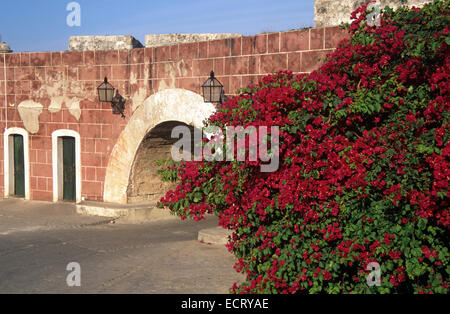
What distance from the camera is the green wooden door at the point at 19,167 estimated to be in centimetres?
1130

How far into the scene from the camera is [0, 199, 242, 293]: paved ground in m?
5.41

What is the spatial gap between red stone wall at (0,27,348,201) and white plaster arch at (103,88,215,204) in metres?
0.16

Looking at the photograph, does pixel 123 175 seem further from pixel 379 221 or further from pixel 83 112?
pixel 379 221

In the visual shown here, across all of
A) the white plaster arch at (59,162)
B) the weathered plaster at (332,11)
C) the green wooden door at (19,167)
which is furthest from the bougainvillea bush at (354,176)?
the green wooden door at (19,167)

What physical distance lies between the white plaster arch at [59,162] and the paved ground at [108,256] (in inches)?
31.2

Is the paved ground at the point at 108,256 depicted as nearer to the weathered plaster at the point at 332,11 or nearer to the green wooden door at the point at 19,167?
the green wooden door at the point at 19,167

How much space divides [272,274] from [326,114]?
4.91 feet

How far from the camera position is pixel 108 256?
6723mm

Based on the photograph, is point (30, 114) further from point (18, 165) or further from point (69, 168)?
point (69, 168)

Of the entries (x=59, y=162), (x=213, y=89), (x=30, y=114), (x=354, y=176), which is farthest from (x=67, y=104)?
(x=354, y=176)

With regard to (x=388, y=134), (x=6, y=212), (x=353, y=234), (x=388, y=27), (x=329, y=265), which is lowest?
(x=6, y=212)

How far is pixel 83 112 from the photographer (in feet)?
33.3
